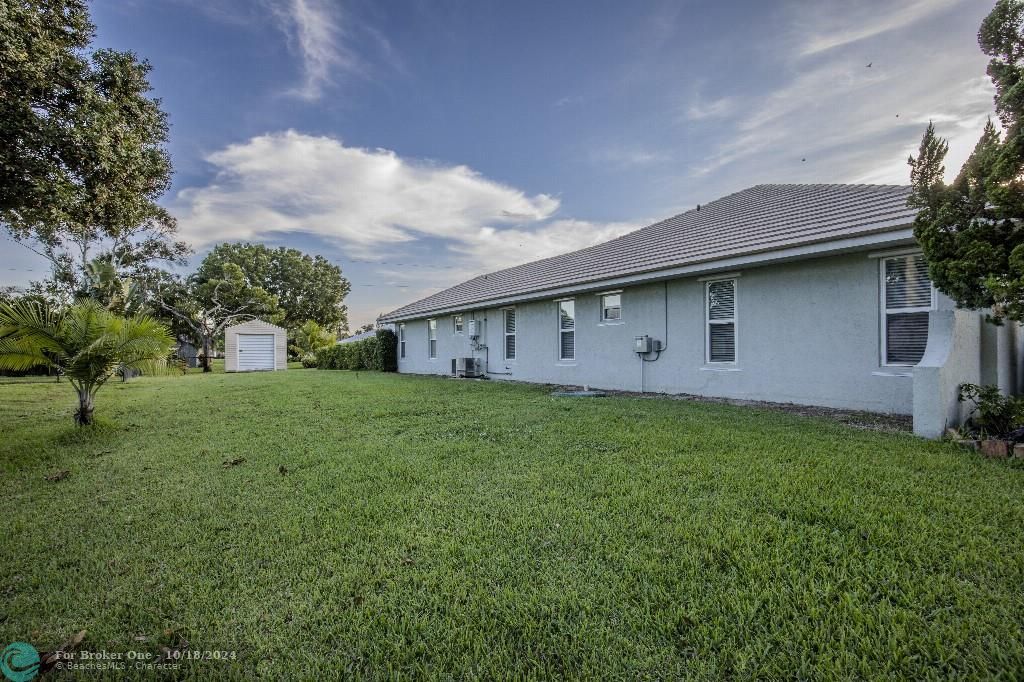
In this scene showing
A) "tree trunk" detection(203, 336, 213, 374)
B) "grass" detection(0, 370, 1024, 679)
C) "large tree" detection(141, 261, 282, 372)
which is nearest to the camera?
"grass" detection(0, 370, 1024, 679)

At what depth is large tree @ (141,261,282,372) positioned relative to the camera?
31.2 m

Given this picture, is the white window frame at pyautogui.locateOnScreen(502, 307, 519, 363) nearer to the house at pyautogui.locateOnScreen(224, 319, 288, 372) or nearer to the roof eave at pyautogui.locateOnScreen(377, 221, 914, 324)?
the roof eave at pyautogui.locateOnScreen(377, 221, 914, 324)

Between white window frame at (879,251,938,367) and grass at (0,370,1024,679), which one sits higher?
white window frame at (879,251,938,367)

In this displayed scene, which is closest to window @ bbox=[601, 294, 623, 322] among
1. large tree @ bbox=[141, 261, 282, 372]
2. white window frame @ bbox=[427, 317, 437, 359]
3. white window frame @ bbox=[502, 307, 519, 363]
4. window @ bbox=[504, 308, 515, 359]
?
white window frame @ bbox=[502, 307, 519, 363]

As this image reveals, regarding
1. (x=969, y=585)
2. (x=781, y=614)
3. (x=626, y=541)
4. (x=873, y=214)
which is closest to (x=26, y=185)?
(x=626, y=541)

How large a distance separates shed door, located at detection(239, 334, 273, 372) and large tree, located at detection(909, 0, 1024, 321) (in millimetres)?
30447

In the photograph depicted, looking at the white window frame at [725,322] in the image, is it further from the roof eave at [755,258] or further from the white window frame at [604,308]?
the white window frame at [604,308]

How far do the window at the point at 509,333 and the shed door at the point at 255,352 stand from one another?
1993 cm

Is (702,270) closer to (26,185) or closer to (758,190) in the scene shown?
(758,190)

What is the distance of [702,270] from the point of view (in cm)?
863

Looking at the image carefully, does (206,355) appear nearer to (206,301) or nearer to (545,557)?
(206,301)

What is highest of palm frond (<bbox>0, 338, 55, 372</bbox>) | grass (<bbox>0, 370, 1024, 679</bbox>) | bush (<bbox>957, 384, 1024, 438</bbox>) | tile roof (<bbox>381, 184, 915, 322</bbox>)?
tile roof (<bbox>381, 184, 915, 322</bbox>)

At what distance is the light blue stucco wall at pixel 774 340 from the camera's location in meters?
6.83

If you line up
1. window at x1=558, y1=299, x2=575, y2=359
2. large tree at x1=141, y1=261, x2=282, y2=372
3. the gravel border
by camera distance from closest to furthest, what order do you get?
the gravel border, window at x1=558, y1=299, x2=575, y2=359, large tree at x1=141, y1=261, x2=282, y2=372
